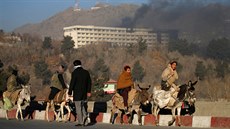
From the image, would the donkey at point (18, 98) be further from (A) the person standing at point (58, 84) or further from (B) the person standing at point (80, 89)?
(B) the person standing at point (80, 89)

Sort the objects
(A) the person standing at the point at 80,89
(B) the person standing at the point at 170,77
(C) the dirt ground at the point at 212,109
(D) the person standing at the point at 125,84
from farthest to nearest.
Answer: (C) the dirt ground at the point at 212,109, (D) the person standing at the point at 125,84, (B) the person standing at the point at 170,77, (A) the person standing at the point at 80,89

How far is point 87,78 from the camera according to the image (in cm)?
1545

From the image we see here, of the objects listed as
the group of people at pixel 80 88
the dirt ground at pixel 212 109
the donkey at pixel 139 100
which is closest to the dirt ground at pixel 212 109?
the dirt ground at pixel 212 109

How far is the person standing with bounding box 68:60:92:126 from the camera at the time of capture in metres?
15.2

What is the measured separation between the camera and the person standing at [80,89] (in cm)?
1516

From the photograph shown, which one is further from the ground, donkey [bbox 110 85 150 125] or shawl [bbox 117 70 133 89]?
shawl [bbox 117 70 133 89]

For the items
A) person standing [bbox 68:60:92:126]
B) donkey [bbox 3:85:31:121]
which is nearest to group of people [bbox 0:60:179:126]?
person standing [bbox 68:60:92:126]

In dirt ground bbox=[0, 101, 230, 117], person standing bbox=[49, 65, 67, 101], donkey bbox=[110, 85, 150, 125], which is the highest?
person standing bbox=[49, 65, 67, 101]

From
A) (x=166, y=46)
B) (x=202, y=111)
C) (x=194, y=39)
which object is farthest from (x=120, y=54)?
(x=202, y=111)

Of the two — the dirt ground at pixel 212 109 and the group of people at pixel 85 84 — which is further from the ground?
the group of people at pixel 85 84

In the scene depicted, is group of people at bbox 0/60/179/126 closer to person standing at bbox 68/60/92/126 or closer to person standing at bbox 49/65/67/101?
person standing at bbox 68/60/92/126

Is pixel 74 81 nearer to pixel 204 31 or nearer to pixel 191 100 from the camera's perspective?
pixel 191 100

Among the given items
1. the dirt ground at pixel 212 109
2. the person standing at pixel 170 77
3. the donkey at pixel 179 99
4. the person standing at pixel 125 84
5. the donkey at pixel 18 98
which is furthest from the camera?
the dirt ground at pixel 212 109

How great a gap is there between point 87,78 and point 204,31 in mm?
73044
